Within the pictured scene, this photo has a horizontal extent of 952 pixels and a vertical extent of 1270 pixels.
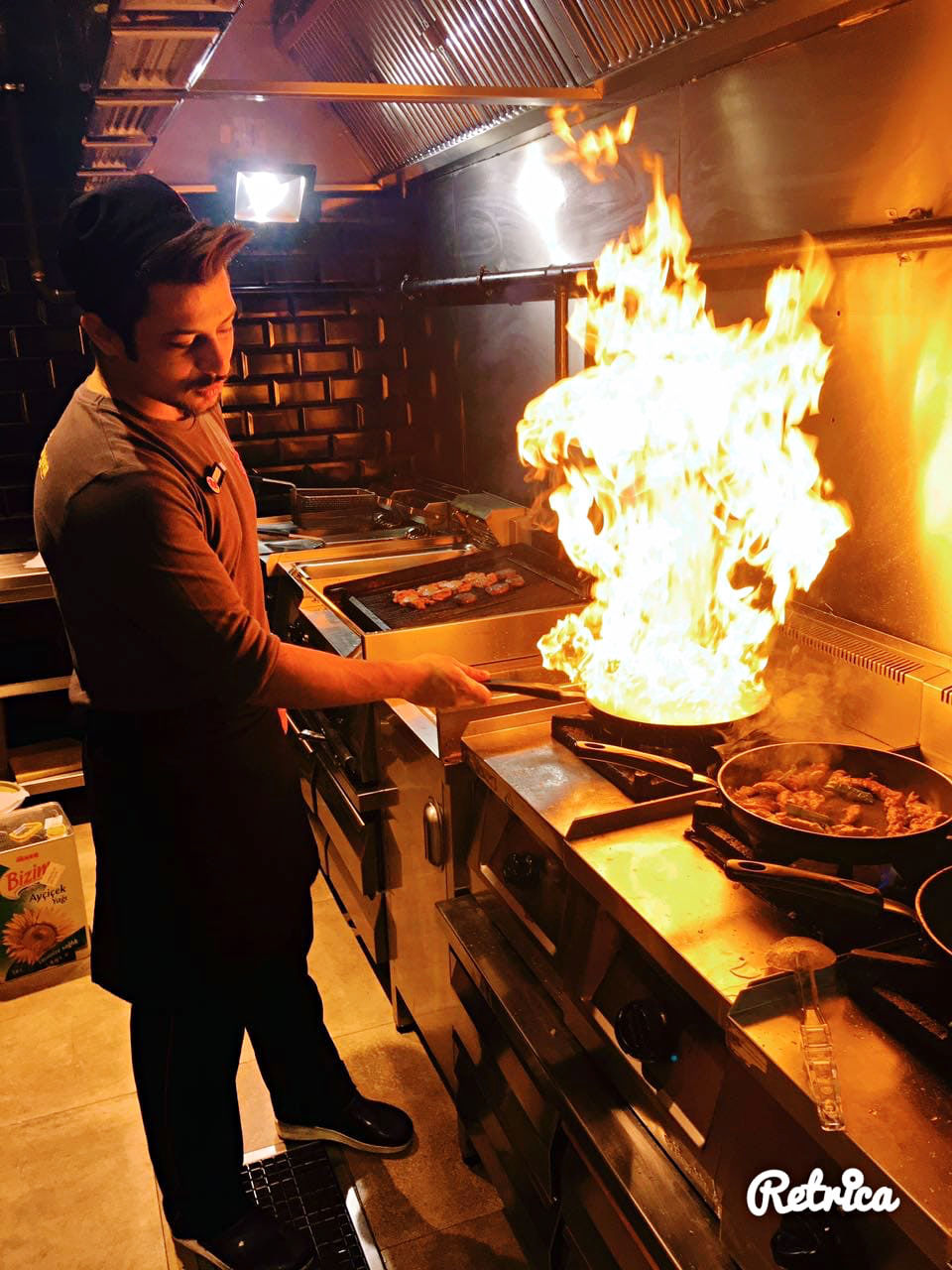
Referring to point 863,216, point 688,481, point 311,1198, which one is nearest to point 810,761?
point 688,481

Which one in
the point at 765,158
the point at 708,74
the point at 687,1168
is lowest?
the point at 687,1168

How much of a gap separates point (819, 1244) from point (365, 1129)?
1.60 m

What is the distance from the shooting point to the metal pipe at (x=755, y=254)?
1776 millimetres

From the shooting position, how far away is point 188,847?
1892 millimetres

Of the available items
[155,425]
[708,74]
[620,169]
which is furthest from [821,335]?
[155,425]

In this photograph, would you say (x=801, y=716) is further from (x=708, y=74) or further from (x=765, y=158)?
(x=708, y=74)

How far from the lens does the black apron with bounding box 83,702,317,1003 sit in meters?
1.85

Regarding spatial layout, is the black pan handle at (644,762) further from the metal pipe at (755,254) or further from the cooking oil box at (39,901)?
the cooking oil box at (39,901)

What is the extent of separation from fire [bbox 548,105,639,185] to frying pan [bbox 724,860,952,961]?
2.18 m

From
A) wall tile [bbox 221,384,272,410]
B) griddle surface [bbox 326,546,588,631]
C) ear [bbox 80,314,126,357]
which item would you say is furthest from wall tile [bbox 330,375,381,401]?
ear [bbox 80,314,126,357]

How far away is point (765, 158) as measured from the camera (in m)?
2.22

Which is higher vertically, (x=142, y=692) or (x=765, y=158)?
(x=765, y=158)

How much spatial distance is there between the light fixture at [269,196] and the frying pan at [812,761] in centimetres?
305

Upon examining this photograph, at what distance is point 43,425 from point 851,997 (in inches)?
160
